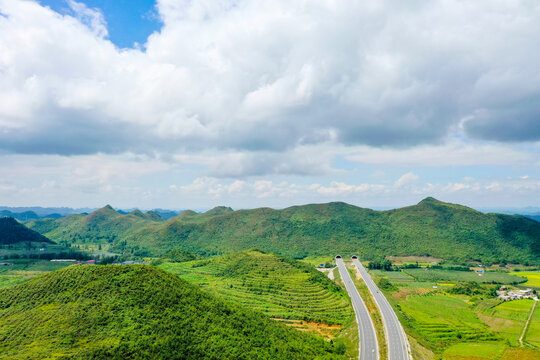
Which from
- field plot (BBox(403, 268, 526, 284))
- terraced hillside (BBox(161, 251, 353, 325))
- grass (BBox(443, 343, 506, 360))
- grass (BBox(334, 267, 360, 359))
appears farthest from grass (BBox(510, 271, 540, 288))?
grass (BBox(334, 267, 360, 359))

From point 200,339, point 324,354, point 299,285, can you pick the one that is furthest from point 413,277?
point 200,339

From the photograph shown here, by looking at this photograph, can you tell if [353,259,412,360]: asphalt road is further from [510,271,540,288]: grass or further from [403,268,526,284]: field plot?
[510,271,540,288]: grass

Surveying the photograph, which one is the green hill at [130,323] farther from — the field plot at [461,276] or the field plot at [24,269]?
the field plot at [461,276]

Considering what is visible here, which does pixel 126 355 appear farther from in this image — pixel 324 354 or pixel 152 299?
pixel 324 354

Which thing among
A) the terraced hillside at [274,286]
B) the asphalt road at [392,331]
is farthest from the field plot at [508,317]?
the terraced hillside at [274,286]

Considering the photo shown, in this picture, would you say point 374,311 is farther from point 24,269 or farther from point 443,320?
point 24,269
